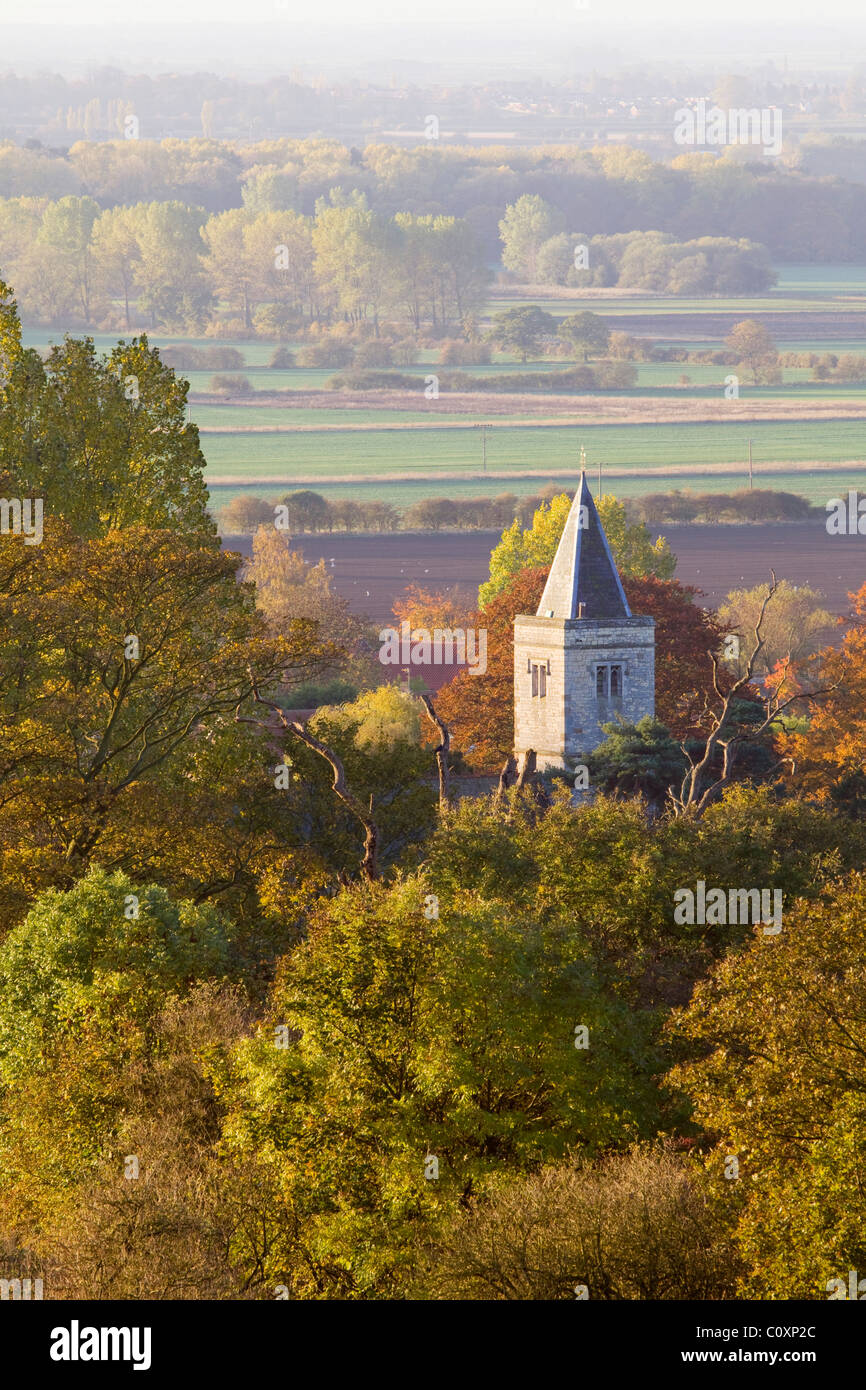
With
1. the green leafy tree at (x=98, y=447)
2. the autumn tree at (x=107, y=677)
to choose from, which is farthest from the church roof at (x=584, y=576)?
the autumn tree at (x=107, y=677)

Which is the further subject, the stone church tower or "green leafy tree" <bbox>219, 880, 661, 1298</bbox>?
the stone church tower

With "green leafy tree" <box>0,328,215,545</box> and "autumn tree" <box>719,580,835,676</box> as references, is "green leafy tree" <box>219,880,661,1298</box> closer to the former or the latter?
"green leafy tree" <box>0,328,215,545</box>

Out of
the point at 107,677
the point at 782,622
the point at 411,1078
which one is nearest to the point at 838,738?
the point at 107,677

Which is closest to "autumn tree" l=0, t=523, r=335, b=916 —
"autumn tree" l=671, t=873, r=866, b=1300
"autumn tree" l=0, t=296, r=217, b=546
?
"autumn tree" l=0, t=296, r=217, b=546

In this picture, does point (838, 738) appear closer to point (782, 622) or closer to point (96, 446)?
point (96, 446)

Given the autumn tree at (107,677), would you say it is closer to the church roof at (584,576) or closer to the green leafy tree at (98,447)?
the green leafy tree at (98,447)
